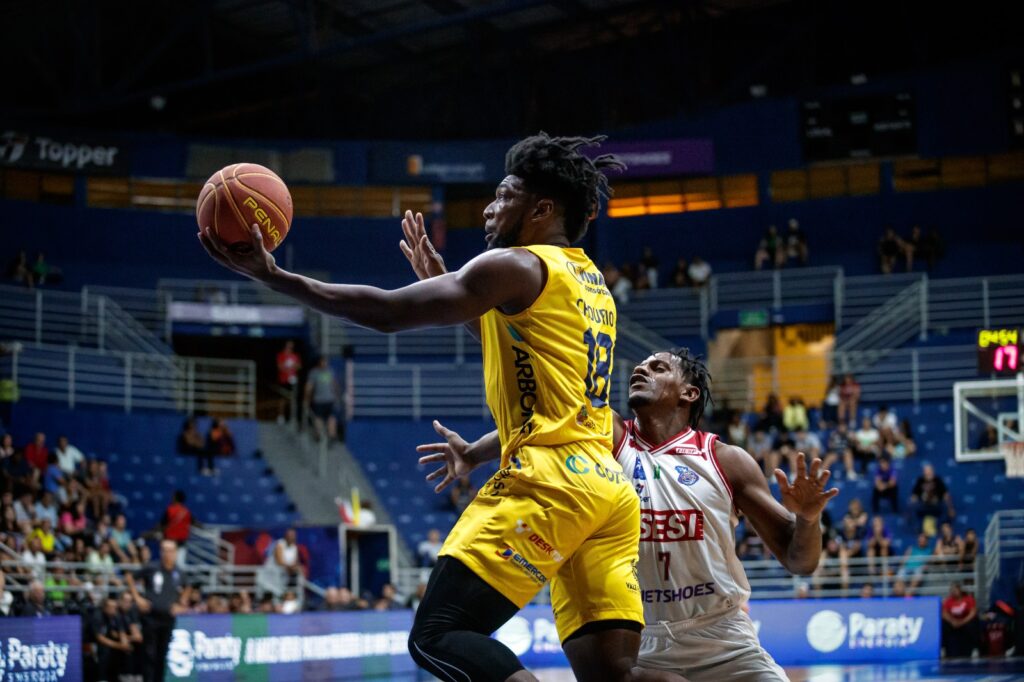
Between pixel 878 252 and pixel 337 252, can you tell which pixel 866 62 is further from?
pixel 337 252

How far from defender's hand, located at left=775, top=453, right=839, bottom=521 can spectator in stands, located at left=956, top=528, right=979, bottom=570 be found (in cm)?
1626

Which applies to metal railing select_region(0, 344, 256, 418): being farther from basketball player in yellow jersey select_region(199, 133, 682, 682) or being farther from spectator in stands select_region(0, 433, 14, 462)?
basketball player in yellow jersey select_region(199, 133, 682, 682)

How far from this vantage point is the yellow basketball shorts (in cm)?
449

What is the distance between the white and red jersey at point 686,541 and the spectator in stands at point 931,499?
58.0ft

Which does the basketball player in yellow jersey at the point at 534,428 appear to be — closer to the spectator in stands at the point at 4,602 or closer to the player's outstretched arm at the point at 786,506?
the player's outstretched arm at the point at 786,506

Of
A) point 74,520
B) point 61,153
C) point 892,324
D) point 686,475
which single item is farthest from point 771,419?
point 686,475

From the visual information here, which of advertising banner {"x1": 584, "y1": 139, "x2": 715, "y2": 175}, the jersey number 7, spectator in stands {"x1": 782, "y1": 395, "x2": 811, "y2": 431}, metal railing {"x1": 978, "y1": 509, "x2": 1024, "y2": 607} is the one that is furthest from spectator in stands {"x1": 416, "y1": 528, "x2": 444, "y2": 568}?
the jersey number 7

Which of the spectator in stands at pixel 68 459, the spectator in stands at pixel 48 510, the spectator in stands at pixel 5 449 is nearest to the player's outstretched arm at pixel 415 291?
the spectator in stands at pixel 48 510

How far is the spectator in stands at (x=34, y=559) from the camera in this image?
1647 centimetres

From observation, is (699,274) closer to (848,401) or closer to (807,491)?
(848,401)

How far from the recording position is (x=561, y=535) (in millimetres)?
4555

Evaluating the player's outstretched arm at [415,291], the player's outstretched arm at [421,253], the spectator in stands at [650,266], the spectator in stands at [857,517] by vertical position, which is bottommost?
the spectator in stands at [857,517]

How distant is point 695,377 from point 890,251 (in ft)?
78.7

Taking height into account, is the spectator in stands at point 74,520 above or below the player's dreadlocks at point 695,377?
below
